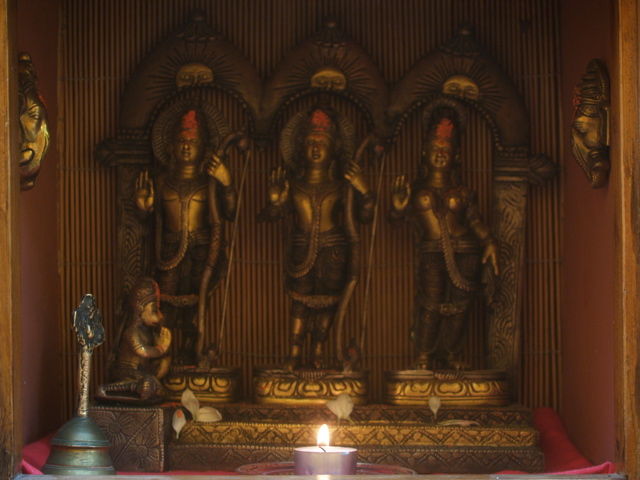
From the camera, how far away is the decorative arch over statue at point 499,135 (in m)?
3.79

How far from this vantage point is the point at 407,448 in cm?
331

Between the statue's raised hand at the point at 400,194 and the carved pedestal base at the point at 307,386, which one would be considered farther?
the statue's raised hand at the point at 400,194

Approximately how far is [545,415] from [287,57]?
1.53 meters

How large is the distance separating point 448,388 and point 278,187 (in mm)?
873

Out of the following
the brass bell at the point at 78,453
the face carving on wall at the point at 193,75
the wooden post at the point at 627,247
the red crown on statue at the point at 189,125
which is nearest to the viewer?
the wooden post at the point at 627,247

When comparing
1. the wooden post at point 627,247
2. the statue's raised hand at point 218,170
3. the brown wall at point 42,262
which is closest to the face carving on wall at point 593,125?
the wooden post at point 627,247

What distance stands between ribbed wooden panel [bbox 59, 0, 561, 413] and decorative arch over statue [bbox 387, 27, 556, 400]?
11 centimetres

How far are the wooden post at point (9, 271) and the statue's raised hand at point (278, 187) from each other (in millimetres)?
1117

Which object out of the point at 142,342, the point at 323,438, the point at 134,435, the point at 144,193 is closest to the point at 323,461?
the point at 323,438

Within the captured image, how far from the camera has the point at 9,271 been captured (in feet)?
8.91

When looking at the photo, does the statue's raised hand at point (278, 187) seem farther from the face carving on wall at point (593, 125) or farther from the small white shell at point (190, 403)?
the face carving on wall at point (593, 125)

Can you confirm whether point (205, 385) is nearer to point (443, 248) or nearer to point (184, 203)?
point (184, 203)

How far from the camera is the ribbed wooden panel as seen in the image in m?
3.92

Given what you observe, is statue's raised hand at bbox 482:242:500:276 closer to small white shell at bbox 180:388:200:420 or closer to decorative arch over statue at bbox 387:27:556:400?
decorative arch over statue at bbox 387:27:556:400
